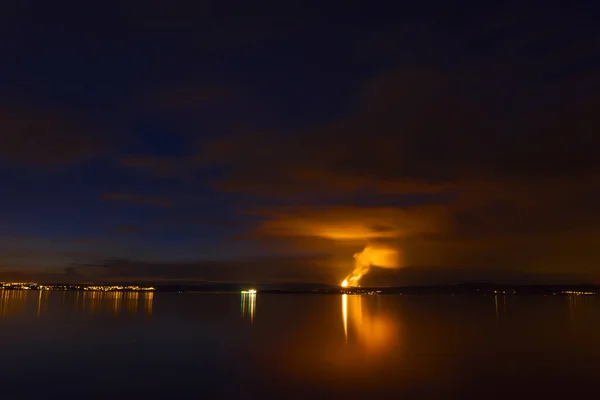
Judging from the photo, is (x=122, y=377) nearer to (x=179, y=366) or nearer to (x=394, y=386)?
(x=179, y=366)

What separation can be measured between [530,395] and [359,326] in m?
33.4

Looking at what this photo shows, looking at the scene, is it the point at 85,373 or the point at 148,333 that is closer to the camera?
the point at 85,373

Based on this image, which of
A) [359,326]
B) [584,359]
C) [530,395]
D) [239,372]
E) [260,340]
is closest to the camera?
[530,395]

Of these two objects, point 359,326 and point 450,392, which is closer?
point 450,392

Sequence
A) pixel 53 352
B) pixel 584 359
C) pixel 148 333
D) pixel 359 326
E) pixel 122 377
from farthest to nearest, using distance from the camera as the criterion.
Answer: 1. pixel 359 326
2. pixel 148 333
3. pixel 53 352
4. pixel 584 359
5. pixel 122 377

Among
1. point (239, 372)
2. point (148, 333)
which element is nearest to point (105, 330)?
point (148, 333)

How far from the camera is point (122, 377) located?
26.1m

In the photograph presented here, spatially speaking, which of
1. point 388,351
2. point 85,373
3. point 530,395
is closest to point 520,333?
point 388,351

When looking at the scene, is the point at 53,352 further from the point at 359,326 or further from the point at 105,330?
the point at 359,326

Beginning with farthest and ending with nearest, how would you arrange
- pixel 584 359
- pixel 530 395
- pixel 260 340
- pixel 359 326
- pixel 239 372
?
pixel 359 326
pixel 260 340
pixel 584 359
pixel 239 372
pixel 530 395

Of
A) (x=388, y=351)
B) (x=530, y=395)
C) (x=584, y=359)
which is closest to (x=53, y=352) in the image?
(x=388, y=351)

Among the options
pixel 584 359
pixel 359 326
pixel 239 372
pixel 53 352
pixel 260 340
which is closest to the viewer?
pixel 239 372

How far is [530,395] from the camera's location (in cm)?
2239

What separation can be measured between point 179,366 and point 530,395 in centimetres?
1839
